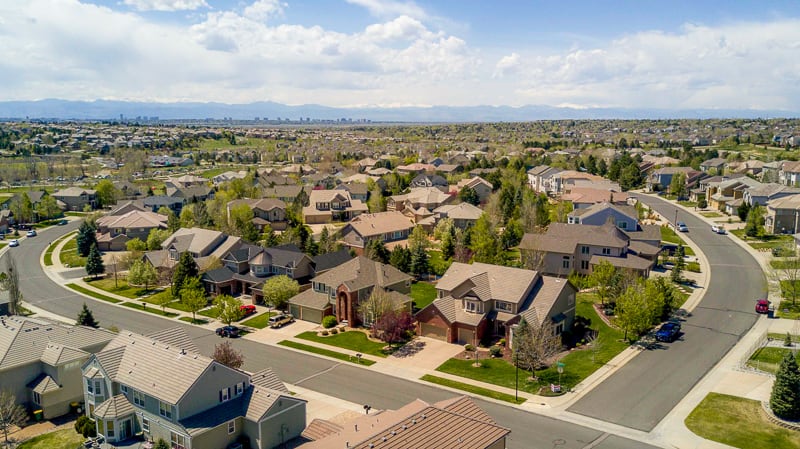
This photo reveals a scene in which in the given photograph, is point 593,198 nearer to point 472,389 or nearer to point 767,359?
point 767,359

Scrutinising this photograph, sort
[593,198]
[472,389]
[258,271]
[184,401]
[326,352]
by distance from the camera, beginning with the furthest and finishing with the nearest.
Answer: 1. [593,198]
2. [258,271]
3. [326,352]
4. [472,389]
5. [184,401]

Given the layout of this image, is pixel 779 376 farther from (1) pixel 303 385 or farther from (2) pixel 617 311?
(1) pixel 303 385

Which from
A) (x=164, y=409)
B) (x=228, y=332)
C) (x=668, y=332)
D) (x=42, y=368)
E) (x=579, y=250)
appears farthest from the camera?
(x=579, y=250)

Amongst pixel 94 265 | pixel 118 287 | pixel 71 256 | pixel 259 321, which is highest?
pixel 94 265

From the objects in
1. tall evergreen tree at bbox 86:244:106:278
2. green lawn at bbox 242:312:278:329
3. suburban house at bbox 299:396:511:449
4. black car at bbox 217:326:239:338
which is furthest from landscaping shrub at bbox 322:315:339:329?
tall evergreen tree at bbox 86:244:106:278

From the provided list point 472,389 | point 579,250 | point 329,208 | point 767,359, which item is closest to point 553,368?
point 472,389

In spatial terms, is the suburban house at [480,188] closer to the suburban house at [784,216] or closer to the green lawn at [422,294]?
the suburban house at [784,216]

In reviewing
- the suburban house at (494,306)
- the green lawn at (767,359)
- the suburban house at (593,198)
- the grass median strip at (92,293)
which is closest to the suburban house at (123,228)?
the grass median strip at (92,293)
